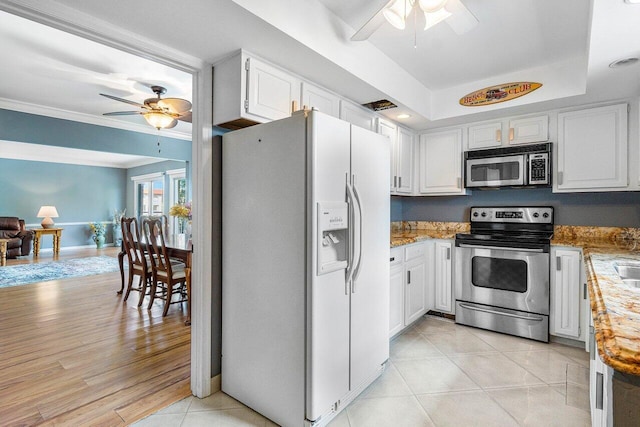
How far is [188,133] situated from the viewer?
6.38 metres

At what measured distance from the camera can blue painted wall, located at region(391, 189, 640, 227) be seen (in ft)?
9.95

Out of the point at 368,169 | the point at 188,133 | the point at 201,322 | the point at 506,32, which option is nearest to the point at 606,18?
the point at 506,32

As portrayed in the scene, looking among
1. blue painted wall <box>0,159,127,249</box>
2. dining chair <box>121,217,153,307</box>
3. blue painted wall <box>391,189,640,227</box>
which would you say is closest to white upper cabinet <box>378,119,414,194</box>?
blue painted wall <box>391,189,640,227</box>

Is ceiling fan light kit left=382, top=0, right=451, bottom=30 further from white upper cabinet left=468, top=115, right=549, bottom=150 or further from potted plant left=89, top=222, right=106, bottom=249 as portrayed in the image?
potted plant left=89, top=222, right=106, bottom=249

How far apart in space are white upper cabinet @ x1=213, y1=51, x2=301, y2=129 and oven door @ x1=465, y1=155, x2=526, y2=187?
226 centimetres

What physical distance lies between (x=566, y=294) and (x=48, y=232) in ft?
34.7

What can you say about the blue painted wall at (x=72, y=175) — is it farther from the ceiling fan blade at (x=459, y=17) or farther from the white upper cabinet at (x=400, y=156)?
the ceiling fan blade at (x=459, y=17)

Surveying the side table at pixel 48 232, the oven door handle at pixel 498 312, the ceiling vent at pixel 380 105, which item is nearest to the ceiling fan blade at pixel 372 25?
the ceiling vent at pixel 380 105

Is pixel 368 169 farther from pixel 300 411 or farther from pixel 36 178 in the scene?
pixel 36 178

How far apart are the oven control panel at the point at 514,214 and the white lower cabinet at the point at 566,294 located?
2.04 ft

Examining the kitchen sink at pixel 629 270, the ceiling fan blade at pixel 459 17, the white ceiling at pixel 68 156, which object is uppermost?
the white ceiling at pixel 68 156

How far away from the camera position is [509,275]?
308 centimetres

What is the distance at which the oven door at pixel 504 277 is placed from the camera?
9.59 ft

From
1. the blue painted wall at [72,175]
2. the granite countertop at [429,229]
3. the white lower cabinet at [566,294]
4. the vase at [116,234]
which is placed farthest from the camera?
the vase at [116,234]
